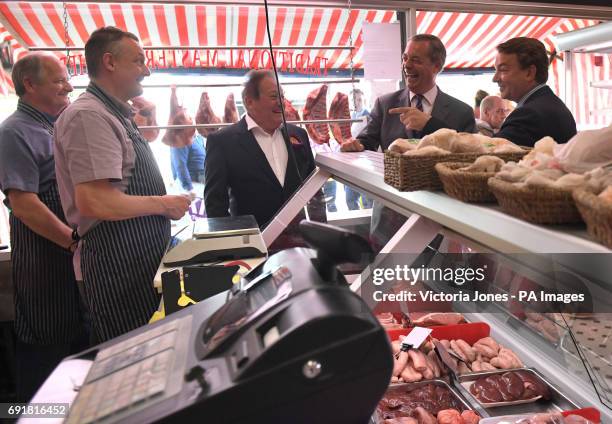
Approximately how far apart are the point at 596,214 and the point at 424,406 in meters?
1.12

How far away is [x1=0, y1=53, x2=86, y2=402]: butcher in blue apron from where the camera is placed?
272 cm

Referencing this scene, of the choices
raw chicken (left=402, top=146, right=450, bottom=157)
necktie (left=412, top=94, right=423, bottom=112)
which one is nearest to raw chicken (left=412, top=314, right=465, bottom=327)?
raw chicken (left=402, top=146, right=450, bottom=157)

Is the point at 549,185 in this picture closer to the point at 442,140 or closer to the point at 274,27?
the point at 442,140

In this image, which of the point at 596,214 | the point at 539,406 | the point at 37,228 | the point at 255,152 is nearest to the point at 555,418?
the point at 539,406

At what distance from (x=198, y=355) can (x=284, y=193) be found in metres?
2.39

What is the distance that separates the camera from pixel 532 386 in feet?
5.15

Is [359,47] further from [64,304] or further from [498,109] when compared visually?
[64,304]

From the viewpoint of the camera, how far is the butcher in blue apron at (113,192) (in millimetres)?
2041

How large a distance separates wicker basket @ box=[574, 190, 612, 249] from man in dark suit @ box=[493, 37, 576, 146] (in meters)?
2.06

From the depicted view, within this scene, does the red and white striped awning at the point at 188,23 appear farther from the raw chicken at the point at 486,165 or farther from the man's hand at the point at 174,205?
the raw chicken at the point at 486,165

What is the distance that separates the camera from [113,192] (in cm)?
208

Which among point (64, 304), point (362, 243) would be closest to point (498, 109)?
point (64, 304)

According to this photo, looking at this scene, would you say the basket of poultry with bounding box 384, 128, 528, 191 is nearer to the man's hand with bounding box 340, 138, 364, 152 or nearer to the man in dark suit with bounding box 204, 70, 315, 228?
the man's hand with bounding box 340, 138, 364, 152

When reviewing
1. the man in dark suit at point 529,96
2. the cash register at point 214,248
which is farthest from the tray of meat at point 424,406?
the man in dark suit at point 529,96
